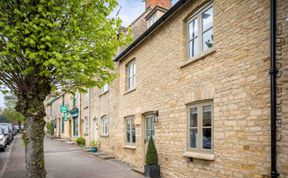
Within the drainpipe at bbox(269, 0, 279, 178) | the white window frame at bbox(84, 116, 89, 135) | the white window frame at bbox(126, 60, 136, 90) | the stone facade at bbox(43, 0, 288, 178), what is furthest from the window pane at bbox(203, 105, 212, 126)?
the white window frame at bbox(84, 116, 89, 135)

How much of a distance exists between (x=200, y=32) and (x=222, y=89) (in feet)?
6.79

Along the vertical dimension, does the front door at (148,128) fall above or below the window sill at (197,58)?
below

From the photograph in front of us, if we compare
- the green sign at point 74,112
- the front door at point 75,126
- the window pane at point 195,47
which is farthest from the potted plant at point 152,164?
the front door at point 75,126

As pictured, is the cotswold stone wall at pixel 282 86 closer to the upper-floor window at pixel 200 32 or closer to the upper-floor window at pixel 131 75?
the upper-floor window at pixel 200 32

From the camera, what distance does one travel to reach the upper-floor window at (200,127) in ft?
23.8

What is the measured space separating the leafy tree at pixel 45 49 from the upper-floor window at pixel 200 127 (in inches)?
109

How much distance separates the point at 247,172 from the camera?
582 centimetres

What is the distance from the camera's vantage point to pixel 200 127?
7.56 m

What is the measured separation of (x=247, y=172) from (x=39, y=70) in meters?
5.45

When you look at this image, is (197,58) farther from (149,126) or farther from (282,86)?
(149,126)

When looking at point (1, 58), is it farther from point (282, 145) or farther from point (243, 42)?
point (282, 145)

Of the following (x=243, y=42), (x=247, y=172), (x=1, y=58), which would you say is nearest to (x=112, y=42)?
(x=1, y=58)

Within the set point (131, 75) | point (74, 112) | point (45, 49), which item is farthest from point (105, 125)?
point (45, 49)

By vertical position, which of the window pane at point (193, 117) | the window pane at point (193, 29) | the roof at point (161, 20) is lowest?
the window pane at point (193, 117)
